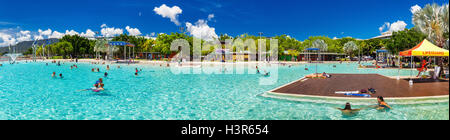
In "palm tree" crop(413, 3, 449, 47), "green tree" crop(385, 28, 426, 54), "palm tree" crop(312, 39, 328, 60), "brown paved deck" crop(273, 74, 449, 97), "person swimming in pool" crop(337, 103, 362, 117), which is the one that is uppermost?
"palm tree" crop(312, 39, 328, 60)

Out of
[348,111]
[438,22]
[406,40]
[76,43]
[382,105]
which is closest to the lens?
[438,22]

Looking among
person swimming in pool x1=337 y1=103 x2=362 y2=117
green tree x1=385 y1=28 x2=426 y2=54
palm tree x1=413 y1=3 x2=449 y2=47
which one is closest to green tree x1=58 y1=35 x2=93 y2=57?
green tree x1=385 y1=28 x2=426 y2=54

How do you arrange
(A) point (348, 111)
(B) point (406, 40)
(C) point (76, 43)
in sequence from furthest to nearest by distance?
1. (C) point (76, 43)
2. (B) point (406, 40)
3. (A) point (348, 111)

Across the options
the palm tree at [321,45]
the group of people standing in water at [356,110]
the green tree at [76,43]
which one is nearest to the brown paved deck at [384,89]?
the group of people standing in water at [356,110]

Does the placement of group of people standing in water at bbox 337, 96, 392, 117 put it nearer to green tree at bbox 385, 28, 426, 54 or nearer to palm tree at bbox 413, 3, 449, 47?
palm tree at bbox 413, 3, 449, 47

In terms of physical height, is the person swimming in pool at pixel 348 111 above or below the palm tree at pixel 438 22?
below

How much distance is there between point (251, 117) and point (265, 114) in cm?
62

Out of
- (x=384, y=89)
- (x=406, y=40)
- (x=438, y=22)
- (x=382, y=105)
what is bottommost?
(x=382, y=105)

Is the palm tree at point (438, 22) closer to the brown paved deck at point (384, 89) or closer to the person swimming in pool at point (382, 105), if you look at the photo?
the brown paved deck at point (384, 89)

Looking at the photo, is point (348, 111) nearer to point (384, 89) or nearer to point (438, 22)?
point (438, 22)

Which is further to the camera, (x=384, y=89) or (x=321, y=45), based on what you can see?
(x=321, y=45)

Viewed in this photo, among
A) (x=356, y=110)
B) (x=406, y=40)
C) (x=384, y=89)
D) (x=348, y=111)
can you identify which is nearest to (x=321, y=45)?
(x=406, y=40)
